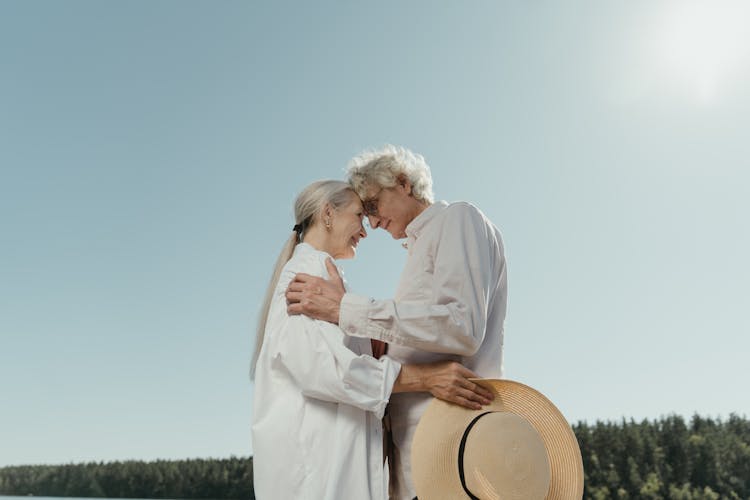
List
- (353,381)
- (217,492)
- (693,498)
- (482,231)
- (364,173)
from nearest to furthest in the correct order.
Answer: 1. (353,381)
2. (482,231)
3. (364,173)
4. (693,498)
5. (217,492)

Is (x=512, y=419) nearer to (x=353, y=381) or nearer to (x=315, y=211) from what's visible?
(x=353, y=381)

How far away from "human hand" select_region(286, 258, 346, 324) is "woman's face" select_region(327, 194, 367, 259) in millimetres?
363

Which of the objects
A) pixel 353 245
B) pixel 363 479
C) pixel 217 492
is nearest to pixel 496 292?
pixel 353 245

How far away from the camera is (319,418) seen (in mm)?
2266

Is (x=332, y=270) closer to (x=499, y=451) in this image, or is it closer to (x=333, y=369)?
(x=333, y=369)

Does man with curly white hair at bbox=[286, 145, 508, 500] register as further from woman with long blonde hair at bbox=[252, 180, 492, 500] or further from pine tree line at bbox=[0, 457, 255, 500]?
pine tree line at bbox=[0, 457, 255, 500]

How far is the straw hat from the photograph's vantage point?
87.3 inches

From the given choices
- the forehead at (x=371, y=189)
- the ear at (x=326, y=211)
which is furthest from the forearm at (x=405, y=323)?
the forehead at (x=371, y=189)

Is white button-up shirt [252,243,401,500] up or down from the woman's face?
down

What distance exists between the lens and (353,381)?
2211mm

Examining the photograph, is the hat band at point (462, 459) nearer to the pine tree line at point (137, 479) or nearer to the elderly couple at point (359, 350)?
the elderly couple at point (359, 350)

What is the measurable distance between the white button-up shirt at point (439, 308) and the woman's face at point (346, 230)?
0.21 m

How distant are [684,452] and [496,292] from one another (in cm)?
3957

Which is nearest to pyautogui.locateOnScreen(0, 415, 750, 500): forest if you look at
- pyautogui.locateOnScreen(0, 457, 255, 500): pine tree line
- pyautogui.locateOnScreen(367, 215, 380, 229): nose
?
pyautogui.locateOnScreen(0, 457, 255, 500): pine tree line
